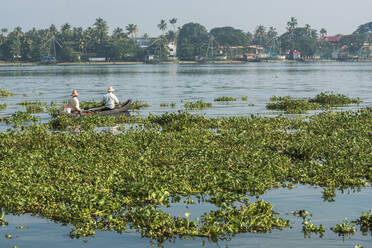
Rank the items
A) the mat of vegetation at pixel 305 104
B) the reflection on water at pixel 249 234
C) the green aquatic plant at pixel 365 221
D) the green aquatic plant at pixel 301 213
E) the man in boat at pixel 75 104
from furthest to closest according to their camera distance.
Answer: the mat of vegetation at pixel 305 104
the man in boat at pixel 75 104
the green aquatic plant at pixel 301 213
the green aquatic plant at pixel 365 221
the reflection on water at pixel 249 234

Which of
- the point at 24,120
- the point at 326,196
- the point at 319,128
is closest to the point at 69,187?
the point at 326,196

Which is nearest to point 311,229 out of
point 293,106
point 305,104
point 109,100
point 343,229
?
point 343,229

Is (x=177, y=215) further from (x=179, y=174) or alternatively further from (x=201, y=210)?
(x=179, y=174)

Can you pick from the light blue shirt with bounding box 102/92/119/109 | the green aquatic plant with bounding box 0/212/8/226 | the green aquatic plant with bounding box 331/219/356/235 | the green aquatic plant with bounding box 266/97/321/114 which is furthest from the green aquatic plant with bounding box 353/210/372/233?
the green aquatic plant with bounding box 266/97/321/114

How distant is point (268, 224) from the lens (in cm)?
1144

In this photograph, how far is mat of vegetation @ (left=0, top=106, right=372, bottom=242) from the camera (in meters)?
11.6

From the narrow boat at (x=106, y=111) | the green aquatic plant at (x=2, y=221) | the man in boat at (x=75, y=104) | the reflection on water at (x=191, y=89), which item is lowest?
the reflection on water at (x=191, y=89)

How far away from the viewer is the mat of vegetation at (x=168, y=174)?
11.6 m

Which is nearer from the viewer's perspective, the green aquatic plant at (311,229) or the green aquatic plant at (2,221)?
the green aquatic plant at (311,229)

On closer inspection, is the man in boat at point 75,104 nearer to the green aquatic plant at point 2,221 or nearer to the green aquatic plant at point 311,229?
the green aquatic plant at point 2,221

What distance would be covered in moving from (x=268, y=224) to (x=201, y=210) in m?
1.89

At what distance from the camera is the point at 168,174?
1480 cm

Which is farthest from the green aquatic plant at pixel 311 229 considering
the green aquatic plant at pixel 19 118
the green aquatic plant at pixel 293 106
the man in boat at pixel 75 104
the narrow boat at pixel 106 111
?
the green aquatic plant at pixel 293 106

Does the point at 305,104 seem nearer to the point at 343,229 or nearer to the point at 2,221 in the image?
the point at 343,229
